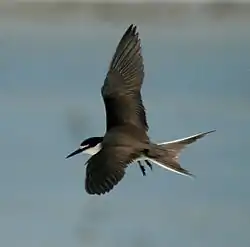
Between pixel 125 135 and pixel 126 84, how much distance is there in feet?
0.41

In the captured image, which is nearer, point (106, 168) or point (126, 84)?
point (106, 168)

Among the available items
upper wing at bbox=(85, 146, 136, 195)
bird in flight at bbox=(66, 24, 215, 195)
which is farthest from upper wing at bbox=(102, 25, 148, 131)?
upper wing at bbox=(85, 146, 136, 195)

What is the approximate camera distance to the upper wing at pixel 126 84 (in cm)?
210

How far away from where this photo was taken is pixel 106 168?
1871 millimetres

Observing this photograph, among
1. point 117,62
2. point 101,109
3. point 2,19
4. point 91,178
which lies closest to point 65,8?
point 2,19

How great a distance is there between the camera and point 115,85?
2.12m

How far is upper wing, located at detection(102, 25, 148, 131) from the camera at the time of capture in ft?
6.89

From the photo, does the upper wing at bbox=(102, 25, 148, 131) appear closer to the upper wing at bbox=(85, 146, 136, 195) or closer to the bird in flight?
the bird in flight

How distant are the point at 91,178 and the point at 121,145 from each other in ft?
0.49

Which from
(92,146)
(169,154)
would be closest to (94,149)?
(92,146)

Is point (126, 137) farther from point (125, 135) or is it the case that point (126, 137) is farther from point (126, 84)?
point (126, 84)

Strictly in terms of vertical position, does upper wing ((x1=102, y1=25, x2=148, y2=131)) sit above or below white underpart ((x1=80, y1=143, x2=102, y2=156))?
above

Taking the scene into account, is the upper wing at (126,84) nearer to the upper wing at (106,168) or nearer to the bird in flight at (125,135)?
the bird in flight at (125,135)

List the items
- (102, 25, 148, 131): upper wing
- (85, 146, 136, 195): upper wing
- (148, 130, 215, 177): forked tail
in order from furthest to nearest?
(102, 25, 148, 131): upper wing
(148, 130, 215, 177): forked tail
(85, 146, 136, 195): upper wing
